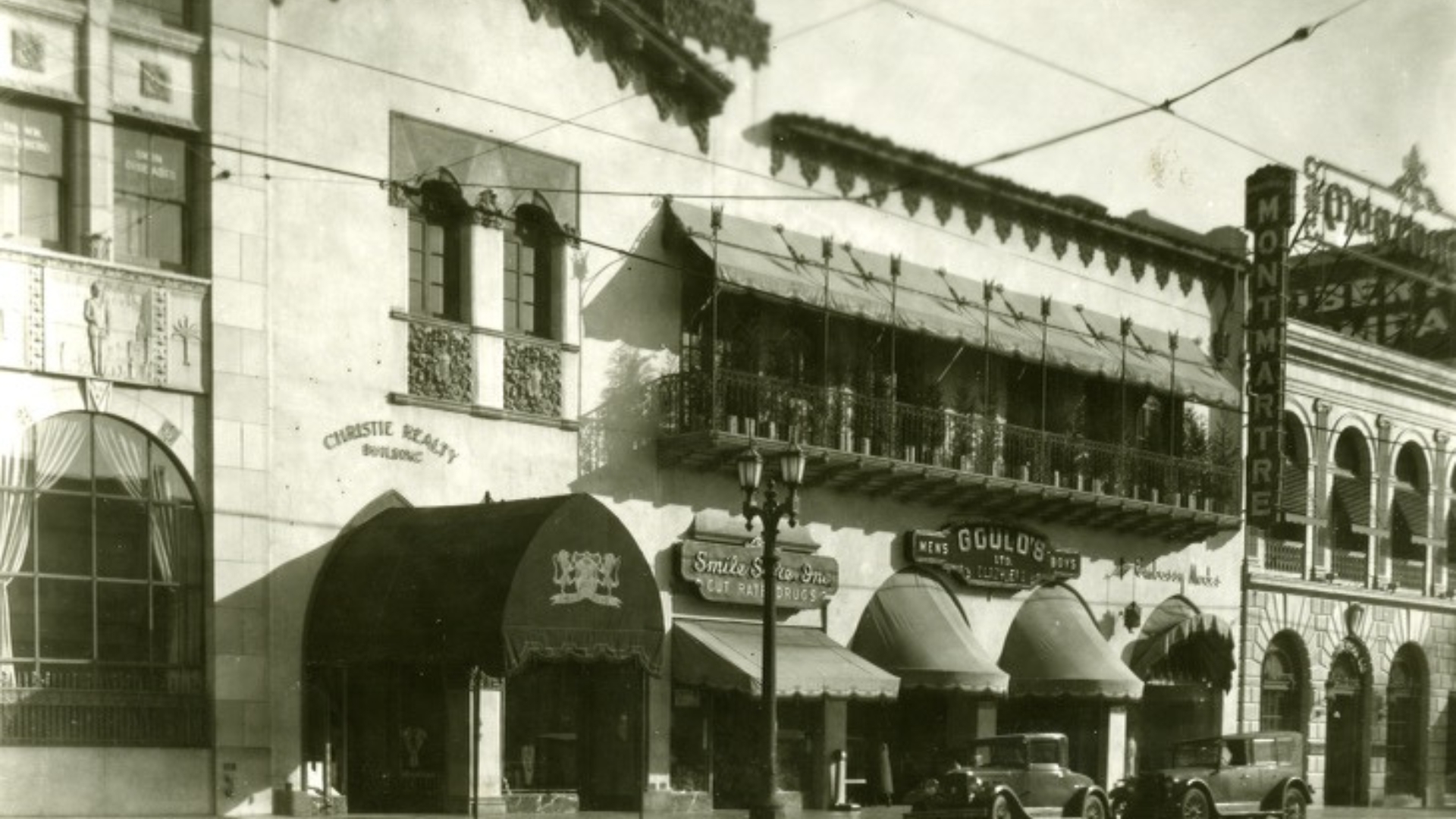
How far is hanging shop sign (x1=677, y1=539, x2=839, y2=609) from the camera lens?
976 inches

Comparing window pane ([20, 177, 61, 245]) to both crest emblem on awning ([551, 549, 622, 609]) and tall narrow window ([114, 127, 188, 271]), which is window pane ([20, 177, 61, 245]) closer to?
tall narrow window ([114, 127, 188, 271])

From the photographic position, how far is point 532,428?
75.6 ft

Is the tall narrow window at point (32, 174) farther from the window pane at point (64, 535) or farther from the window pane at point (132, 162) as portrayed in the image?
the window pane at point (64, 535)

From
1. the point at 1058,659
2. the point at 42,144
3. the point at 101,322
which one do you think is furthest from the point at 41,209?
the point at 1058,659

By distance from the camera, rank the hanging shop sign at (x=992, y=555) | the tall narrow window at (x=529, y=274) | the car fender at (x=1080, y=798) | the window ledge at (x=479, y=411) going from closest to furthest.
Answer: the window ledge at (x=479, y=411)
the tall narrow window at (x=529, y=274)
the car fender at (x=1080, y=798)
the hanging shop sign at (x=992, y=555)

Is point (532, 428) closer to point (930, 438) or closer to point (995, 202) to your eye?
point (930, 438)

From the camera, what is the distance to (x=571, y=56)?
23.7 m

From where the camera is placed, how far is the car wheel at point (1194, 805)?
2541 cm

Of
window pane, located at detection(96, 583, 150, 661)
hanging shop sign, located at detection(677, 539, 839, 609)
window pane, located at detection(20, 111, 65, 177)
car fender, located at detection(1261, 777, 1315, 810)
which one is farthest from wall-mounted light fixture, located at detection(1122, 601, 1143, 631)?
window pane, located at detection(20, 111, 65, 177)

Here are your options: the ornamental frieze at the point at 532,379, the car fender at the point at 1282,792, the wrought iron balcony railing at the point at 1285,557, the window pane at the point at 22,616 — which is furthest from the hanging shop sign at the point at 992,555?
the window pane at the point at 22,616

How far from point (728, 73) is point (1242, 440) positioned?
14.7 meters

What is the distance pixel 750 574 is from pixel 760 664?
187 centimetres

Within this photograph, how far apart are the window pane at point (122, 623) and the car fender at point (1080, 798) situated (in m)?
12.3

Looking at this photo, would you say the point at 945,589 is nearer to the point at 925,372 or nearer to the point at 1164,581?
the point at 925,372
